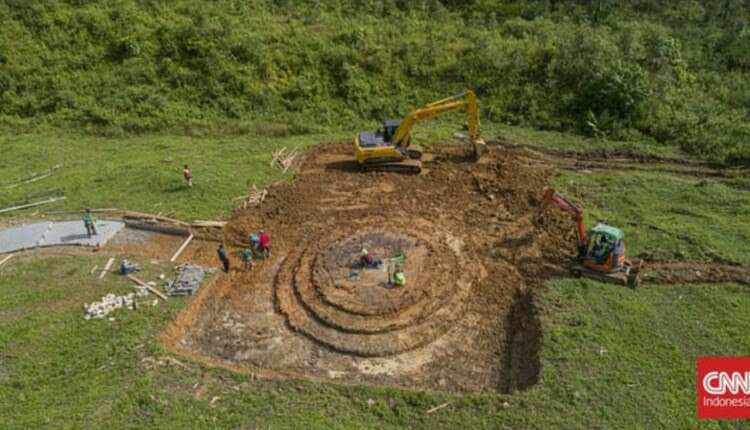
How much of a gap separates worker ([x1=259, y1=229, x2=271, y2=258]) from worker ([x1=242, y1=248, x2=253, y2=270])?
1.49ft

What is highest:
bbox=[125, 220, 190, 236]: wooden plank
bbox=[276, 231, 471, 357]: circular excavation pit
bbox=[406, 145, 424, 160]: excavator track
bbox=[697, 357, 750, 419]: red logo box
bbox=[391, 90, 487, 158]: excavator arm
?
bbox=[391, 90, 487, 158]: excavator arm

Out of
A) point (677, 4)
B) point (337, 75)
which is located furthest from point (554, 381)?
point (677, 4)

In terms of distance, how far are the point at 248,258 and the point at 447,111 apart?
35.9 ft

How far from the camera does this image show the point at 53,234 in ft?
66.8

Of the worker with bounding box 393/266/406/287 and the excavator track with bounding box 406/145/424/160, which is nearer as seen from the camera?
the worker with bounding box 393/266/406/287

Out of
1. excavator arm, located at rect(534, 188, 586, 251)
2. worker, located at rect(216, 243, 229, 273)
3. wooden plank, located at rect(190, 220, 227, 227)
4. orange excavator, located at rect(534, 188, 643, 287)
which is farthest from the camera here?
wooden plank, located at rect(190, 220, 227, 227)

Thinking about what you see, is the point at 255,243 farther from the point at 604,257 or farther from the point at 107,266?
the point at 604,257

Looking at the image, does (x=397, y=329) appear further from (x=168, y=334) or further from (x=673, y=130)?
(x=673, y=130)

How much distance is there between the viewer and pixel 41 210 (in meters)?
22.2

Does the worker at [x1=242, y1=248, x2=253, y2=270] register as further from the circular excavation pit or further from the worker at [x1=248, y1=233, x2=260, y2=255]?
the circular excavation pit

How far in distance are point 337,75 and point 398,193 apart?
12004 millimetres

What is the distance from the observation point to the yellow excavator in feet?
77.7

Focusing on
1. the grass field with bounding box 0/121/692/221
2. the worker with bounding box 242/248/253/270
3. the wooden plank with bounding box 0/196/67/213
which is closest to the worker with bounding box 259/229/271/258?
the worker with bounding box 242/248/253/270

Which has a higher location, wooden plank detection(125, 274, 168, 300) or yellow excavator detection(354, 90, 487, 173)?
yellow excavator detection(354, 90, 487, 173)
